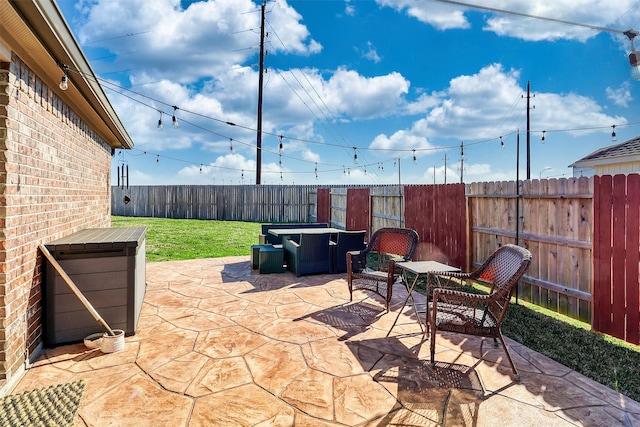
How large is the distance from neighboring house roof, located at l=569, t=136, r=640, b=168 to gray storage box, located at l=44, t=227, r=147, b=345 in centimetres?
1041

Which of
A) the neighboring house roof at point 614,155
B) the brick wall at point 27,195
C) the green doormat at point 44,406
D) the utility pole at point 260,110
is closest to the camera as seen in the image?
the green doormat at point 44,406

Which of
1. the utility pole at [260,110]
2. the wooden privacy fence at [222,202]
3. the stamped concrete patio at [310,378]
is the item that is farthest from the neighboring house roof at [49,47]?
the wooden privacy fence at [222,202]

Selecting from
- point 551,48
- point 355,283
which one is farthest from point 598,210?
point 551,48

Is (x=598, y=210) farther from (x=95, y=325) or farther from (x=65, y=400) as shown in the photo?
(x=95, y=325)

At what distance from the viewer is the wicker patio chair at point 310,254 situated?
5.68 meters

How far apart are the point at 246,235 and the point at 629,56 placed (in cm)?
1041

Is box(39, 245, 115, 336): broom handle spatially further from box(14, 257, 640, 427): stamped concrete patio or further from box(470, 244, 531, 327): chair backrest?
box(470, 244, 531, 327): chair backrest

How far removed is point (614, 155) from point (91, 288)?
11187 mm

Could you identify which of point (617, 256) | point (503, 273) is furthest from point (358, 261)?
point (617, 256)

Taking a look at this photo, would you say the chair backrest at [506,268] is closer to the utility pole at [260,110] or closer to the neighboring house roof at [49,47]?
the neighboring house roof at [49,47]

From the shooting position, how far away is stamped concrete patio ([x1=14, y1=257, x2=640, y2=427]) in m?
2.04

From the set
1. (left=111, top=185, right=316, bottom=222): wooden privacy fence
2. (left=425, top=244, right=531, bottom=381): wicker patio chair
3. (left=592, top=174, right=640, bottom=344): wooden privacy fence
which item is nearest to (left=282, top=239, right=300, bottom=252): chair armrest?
(left=425, top=244, right=531, bottom=381): wicker patio chair

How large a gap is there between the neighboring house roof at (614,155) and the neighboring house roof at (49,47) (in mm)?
10562

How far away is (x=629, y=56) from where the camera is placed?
17.5 feet
